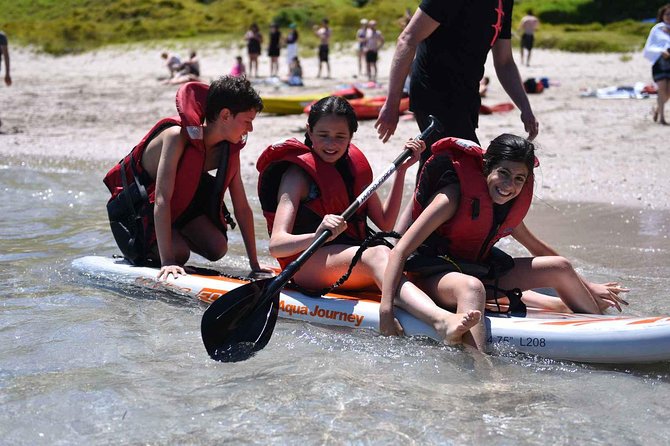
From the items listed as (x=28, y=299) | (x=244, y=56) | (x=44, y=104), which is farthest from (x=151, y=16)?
(x=28, y=299)

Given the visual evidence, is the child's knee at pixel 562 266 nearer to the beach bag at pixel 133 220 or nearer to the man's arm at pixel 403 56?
the man's arm at pixel 403 56

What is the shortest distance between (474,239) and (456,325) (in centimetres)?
46

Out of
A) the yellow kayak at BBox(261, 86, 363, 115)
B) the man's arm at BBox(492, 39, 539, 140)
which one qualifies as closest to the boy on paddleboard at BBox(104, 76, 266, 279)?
the man's arm at BBox(492, 39, 539, 140)

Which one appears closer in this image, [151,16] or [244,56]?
[244,56]

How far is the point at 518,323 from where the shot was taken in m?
3.36

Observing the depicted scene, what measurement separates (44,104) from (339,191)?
1039 centimetres

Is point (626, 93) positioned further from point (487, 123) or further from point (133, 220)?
point (133, 220)

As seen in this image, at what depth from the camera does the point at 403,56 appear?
3.81 m

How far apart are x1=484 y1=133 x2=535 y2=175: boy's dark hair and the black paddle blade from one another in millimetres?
1008

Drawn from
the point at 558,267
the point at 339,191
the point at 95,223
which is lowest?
the point at 95,223

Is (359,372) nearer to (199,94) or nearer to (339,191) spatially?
(339,191)

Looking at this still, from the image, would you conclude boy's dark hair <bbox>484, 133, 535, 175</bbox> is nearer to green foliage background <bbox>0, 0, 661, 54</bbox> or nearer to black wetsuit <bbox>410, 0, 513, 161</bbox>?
black wetsuit <bbox>410, 0, 513, 161</bbox>

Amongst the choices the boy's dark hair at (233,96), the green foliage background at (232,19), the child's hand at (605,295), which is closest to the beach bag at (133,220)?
the boy's dark hair at (233,96)

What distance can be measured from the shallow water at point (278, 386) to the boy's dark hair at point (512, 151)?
730 mm
